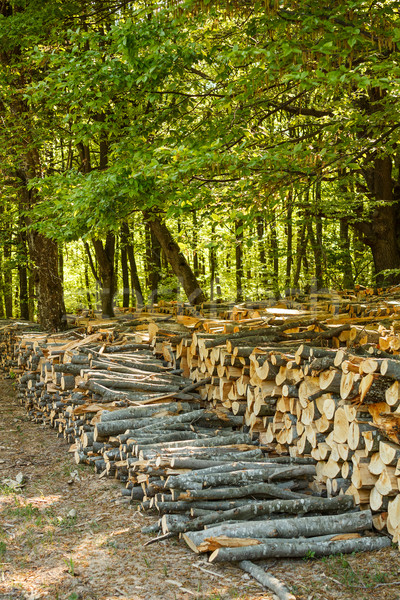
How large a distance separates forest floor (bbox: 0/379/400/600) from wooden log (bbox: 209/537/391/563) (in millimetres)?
68

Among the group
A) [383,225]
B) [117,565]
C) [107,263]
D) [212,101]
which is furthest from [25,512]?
[383,225]

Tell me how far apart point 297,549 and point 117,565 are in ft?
4.66

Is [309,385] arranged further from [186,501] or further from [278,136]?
[278,136]

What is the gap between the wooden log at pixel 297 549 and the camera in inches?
160

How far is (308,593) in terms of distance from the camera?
374cm

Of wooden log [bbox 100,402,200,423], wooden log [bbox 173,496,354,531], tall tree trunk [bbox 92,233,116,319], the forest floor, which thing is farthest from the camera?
tall tree trunk [bbox 92,233,116,319]

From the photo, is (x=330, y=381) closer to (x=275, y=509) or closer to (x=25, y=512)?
(x=275, y=509)

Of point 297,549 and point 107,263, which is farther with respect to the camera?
point 107,263

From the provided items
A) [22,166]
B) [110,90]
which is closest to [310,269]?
[22,166]

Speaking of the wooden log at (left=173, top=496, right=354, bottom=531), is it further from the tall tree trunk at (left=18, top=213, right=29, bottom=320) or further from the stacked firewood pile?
the tall tree trunk at (left=18, top=213, right=29, bottom=320)

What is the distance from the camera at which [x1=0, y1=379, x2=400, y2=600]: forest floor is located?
382cm

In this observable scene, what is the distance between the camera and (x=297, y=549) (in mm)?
4199

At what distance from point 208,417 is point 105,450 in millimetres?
1314

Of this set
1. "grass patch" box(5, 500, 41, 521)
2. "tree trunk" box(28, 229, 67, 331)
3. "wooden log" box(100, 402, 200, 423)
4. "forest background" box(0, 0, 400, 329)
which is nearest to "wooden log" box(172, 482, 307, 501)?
"grass patch" box(5, 500, 41, 521)
